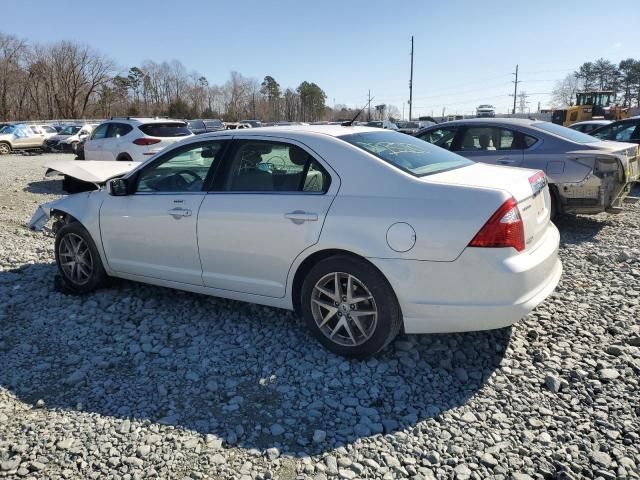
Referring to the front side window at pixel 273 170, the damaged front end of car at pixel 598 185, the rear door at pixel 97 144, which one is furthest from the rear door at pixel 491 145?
the rear door at pixel 97 144

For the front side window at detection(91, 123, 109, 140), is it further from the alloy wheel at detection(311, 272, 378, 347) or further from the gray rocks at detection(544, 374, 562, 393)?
the gray rocks at detection(544, 374, 562, 393)

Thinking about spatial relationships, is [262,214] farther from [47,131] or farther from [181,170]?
[47,131]

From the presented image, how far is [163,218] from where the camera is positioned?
4.23 m

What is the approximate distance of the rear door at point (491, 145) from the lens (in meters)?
7.13

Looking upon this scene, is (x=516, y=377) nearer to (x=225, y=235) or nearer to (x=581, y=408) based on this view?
→ (x=581, y=408)

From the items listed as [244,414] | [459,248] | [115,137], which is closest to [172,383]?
[244,414]

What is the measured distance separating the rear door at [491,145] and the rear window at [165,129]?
310 inches

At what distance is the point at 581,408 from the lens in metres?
2.93

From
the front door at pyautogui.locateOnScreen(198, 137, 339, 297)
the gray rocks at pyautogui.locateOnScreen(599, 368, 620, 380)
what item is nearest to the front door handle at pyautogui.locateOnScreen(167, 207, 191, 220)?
the front door at pyautogui.locateOnScreen(198, 137, 339, 297)

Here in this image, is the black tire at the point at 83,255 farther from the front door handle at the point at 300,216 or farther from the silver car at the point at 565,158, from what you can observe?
the silver car at the point at 565,158

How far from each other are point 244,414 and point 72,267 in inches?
116

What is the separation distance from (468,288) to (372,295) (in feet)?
2.05

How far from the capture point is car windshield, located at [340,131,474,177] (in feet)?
11.7

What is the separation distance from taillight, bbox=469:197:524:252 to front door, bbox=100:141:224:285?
223cm
